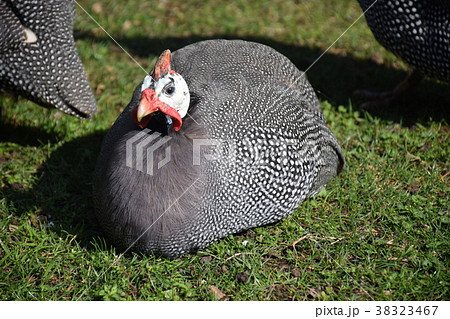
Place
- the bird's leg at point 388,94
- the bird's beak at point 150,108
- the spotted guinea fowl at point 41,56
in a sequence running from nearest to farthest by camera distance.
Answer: the bird's beak at point 150,108 < the spotted guinea fowl at point 41,56 < the bird's leg at point 388,94

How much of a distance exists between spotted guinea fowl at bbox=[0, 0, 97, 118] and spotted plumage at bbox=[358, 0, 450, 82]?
2379 mm

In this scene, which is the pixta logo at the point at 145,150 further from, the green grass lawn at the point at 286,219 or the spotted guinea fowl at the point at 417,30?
the spotted guinea fowl at the point at 417,30

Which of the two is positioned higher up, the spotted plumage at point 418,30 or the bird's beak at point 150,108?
the bird's beak at point 150,108

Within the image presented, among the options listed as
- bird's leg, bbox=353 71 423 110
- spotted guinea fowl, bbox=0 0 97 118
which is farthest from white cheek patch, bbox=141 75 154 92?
bird's leg, bbox=353 71 423 110

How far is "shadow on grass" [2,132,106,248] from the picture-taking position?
3385 mm

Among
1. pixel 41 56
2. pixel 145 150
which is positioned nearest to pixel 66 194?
pixel 41 56

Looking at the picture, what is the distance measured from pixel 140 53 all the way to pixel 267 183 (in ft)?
9.31

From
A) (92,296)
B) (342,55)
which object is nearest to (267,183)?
(92,296)

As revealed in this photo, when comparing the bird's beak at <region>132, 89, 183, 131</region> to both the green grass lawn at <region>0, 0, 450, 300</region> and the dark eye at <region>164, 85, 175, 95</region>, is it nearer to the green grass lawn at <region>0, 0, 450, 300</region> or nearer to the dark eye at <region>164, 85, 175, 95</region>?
the dark eye at <region>164, 85, 175, 95</region>

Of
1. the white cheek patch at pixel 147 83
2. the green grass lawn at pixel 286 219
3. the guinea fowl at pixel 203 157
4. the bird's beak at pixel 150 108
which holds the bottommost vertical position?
the green grass lawn at pixel 286 219

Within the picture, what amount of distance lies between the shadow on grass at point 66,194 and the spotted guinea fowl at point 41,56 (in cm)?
33

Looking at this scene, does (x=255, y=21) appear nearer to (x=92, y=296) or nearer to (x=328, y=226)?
(x=328, y=226)

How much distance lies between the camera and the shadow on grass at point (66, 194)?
3385mm

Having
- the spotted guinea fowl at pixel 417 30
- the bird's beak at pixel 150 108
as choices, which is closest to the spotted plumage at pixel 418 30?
the spotted guinea fowl at pixel 417 30
